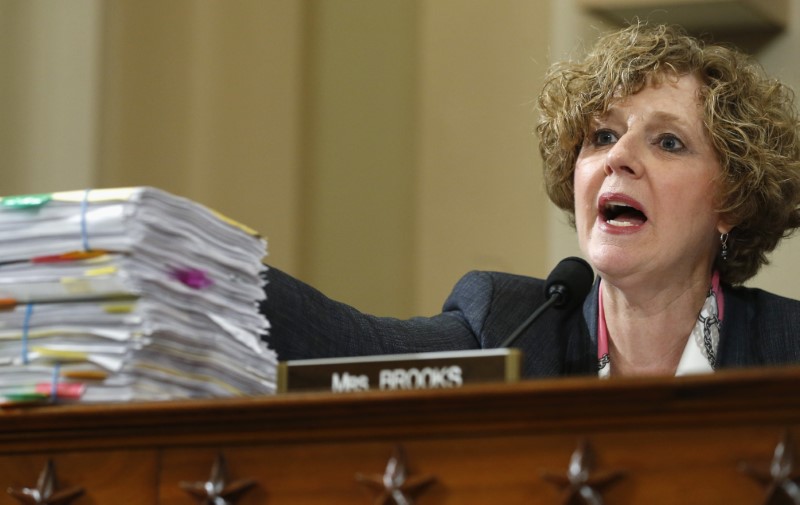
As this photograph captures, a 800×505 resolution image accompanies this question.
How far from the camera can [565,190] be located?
7.98 feet

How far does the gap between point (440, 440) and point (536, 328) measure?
4.00ft

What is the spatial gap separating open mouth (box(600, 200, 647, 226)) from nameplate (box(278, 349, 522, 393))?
109cm

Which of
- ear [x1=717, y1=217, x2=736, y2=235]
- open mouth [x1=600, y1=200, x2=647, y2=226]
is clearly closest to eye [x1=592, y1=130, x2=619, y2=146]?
open mouth [x1=600, y1=200, x2=647, y2=226]

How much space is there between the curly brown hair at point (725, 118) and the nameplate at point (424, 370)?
48.2 inches

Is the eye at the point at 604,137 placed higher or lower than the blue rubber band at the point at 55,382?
higher

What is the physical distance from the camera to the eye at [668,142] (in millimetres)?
2203

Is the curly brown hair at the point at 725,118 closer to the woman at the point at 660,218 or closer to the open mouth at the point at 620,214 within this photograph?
the woman at the point at 660,218

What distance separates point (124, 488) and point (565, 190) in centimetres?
151

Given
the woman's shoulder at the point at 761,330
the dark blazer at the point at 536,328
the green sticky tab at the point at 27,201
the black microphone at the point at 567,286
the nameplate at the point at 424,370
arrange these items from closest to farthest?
the nameplate at the point at 424,370
the green sticky tab at the point at 27,201
the black microphone at the point at 567,286
the dark blazer at the point at 536,328
the woman's shoulder at the point at 761,330

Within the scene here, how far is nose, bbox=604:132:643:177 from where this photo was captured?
7.06ft

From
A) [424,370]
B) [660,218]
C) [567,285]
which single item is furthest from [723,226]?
[424,370]

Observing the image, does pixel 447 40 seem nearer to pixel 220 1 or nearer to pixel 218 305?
pixel 220 1

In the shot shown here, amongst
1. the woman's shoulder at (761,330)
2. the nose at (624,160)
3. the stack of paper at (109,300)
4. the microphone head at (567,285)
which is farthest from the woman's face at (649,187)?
the stack of paper at (109,300)

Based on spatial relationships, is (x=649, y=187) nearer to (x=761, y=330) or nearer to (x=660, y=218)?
(x=660, y=218)
